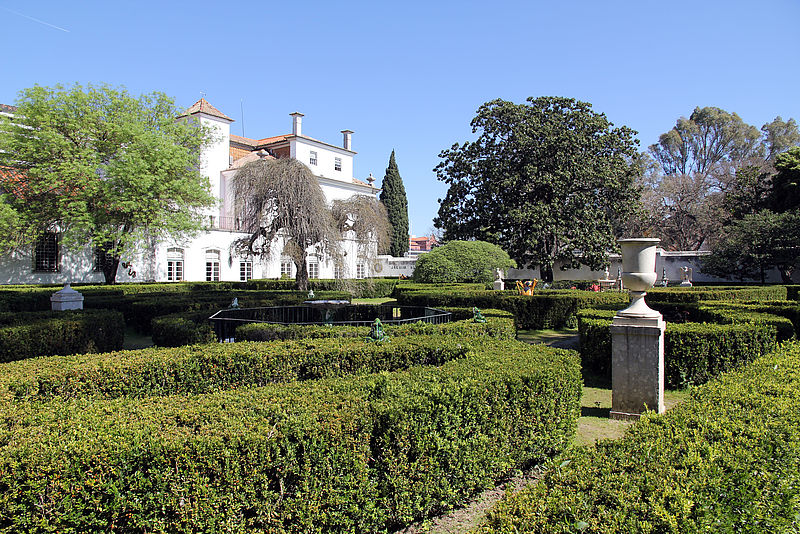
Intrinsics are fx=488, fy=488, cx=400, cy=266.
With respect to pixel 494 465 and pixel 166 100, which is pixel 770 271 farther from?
pixel 166 100

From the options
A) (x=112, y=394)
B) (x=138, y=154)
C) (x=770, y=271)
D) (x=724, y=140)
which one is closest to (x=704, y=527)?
(x=112, y=394)

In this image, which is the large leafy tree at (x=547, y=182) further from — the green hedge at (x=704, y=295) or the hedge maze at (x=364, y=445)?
the hedge maze at (x=364, y=445)

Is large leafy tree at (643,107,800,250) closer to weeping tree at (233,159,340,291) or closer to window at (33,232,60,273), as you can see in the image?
weeping tree at (233,159,340,291)

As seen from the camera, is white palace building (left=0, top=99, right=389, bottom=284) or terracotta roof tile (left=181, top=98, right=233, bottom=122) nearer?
white palace building (left=0, top=99, right=389, bottom=284)

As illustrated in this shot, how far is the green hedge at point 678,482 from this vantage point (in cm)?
204

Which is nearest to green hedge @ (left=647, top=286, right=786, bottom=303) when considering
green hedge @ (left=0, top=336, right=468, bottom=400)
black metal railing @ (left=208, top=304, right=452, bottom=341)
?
black metal railing @ (left=208, top=304, right=452, bottom=341)

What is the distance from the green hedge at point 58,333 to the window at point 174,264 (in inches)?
859

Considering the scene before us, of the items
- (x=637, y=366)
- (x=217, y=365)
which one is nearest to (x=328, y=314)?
(x=217, y=365)

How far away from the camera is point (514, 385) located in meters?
4.20

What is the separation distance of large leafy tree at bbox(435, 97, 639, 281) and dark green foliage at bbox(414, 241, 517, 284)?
13.1 ft

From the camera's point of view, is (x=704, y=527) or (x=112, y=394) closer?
(x=704, y=527)

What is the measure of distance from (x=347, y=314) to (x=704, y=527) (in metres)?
9.45

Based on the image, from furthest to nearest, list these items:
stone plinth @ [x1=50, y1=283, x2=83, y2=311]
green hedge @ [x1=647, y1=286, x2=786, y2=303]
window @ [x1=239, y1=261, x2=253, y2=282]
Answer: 1. window @ [x1=239, y1=261, x2=253, y2=282]
2. green hedge @ [x1=647, y1=286, x2=786, y2=303]
3. stone plinth @ [x1=50, y1=283, x2=83, y2=311]

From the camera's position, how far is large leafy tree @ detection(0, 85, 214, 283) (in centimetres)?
2238
